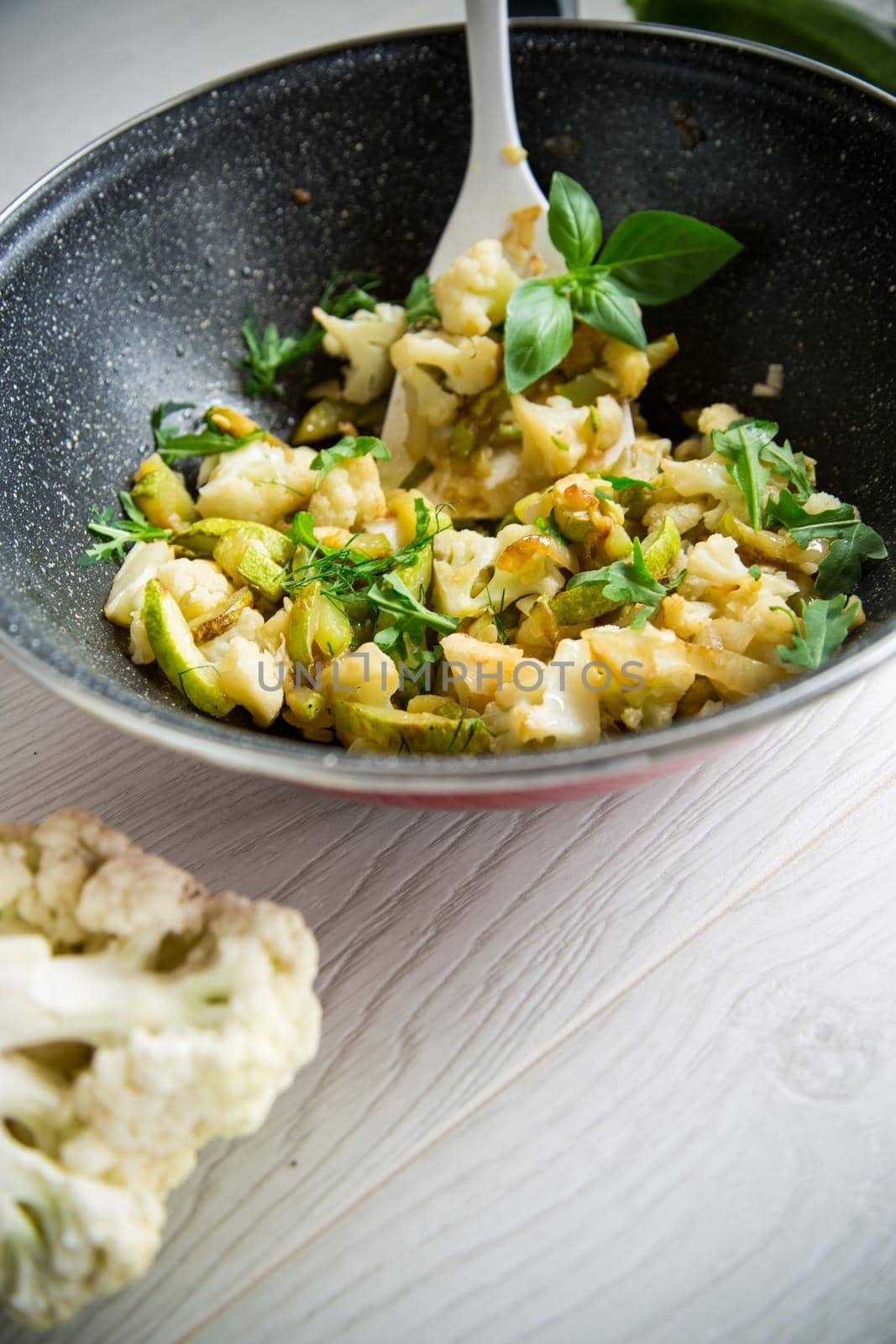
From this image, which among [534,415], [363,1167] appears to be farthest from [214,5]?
[363,1167]

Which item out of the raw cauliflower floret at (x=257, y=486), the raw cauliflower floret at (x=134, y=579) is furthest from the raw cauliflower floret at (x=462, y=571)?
the raw cauliflower floret at (x=134, y=579)

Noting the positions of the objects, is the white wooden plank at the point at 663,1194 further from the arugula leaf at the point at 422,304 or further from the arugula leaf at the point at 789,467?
the arugula leaf at the point at 422,304

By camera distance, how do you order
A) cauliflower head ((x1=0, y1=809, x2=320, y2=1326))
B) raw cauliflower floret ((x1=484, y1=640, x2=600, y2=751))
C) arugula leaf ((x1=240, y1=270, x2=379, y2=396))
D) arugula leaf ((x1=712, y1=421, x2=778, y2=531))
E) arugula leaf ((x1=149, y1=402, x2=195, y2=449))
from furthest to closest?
1. arugula leaf ((x1=240, y1=270, x2=379, y2=396))
2. arugula leaf ((x1=149, y1=402, x2=195, y2=449))
3. arugula leaf ((x1=712, y1=421, x2=778, y2=531))
4. raw cauliflower floret ((x1=484, y1=640, x2=600, y2=751))
5. cauliflower head ((x1=0, y1=809, x2=320, y2=1326))

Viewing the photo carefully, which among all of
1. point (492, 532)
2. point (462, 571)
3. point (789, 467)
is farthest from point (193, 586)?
point (789, 467)

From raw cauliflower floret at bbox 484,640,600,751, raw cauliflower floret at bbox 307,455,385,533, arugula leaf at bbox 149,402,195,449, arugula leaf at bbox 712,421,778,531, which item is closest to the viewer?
raw cauliflower floret at bbox 484,640,600,751

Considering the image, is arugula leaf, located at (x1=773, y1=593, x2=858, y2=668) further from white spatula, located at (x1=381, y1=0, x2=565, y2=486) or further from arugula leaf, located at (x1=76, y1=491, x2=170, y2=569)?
arugula leaf, located at (x1=76, y1=491, x2=170, y2=569)

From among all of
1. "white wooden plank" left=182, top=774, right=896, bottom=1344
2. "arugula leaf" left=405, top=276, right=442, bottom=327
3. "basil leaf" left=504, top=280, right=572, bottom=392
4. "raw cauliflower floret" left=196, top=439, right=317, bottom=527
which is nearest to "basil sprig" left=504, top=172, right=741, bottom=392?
"basil leaf" left=504, top=280, right=572, bottom=392

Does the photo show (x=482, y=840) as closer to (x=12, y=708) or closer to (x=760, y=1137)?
(x=760, y=1137)
